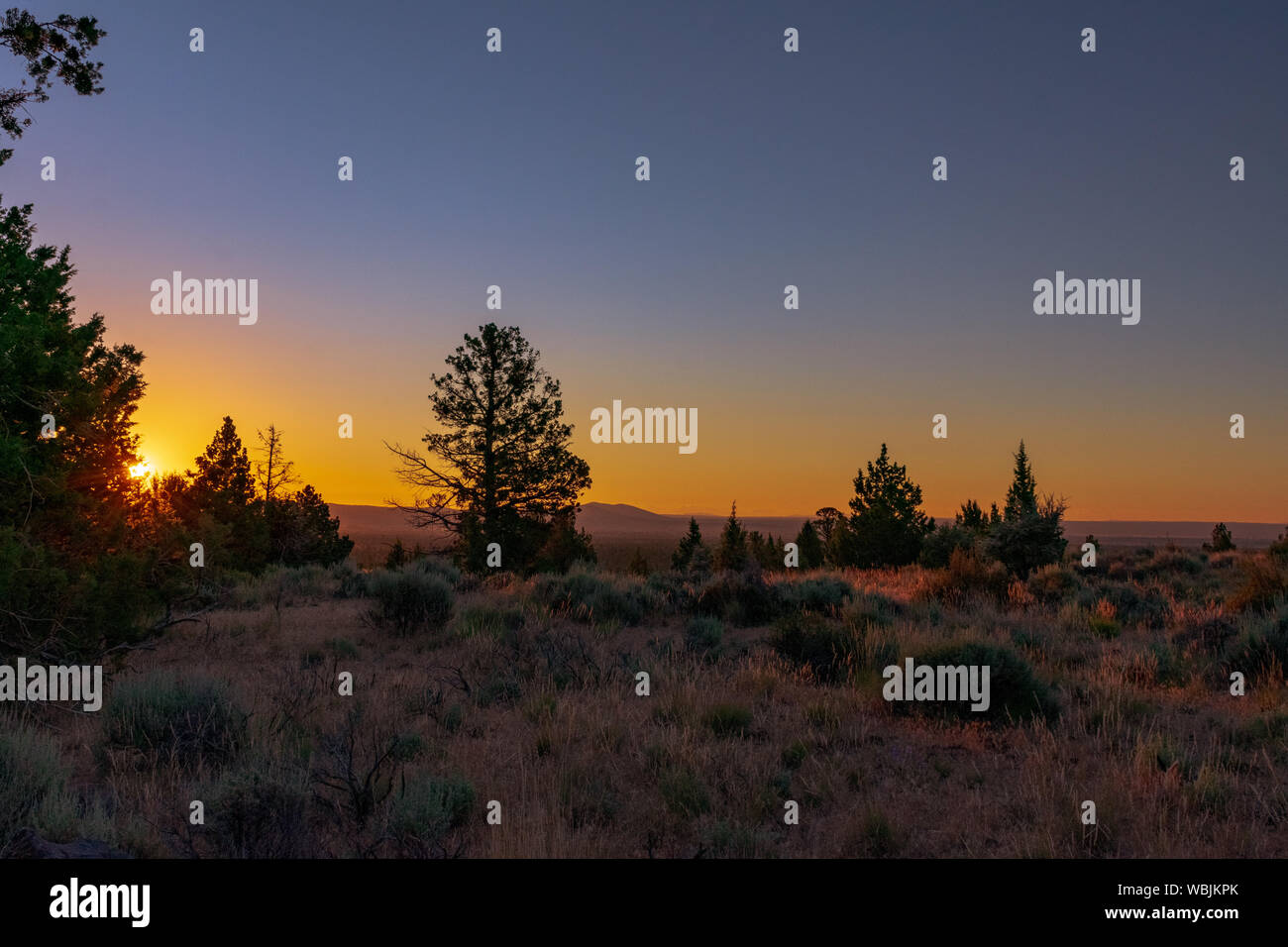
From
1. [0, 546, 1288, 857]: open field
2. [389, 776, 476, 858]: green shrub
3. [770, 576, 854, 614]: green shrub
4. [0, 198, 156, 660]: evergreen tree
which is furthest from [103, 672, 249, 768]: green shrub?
[770, 576, 854, 614]: green shrub

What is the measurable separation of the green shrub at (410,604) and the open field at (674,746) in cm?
36

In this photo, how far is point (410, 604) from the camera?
46.3ft

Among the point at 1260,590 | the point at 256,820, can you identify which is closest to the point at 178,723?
the point at 256,820

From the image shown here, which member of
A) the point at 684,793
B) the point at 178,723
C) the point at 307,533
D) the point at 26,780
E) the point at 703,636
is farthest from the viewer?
the point at 307,533

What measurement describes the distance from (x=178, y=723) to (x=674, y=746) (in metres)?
4.88

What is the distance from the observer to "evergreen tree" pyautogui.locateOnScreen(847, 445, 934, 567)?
34969mm

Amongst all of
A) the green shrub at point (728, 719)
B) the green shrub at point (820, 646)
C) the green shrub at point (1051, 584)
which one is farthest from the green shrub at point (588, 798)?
the green shrub at point (1051, 584)

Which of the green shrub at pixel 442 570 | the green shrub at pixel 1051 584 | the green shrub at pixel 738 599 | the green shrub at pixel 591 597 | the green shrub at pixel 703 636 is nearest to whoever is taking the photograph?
→ the green shrub at pixel 703 636

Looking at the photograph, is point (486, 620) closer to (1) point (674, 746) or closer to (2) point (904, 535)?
(1) point (674, 746)

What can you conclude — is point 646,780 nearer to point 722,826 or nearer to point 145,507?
point 722,826

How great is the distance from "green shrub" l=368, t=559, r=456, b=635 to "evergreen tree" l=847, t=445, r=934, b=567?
25.2m

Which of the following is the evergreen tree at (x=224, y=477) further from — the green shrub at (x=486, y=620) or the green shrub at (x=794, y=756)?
the green shrub at (x=794, y=756)

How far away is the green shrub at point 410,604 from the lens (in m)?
13.9
